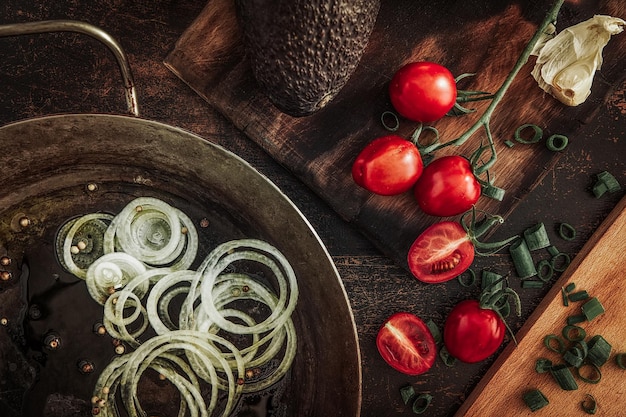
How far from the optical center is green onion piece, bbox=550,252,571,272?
1.40 meters

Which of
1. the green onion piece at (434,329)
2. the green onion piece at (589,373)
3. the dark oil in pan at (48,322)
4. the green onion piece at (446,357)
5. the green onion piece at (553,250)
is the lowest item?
the dark oil in pan at (48,322)

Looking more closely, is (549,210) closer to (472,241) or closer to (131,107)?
(472,241)

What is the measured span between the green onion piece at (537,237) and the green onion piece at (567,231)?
43 millimetres

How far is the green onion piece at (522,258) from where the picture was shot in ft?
4.53

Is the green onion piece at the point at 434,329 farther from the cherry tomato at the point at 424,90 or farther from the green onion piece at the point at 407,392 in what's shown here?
the cherry tomato at the point at 424,90

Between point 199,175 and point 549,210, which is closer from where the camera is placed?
point 199,175

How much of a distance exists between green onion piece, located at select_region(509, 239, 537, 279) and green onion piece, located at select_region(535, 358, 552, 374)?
217mm

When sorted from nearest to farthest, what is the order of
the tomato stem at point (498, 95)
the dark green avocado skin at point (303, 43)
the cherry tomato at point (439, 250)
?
the dark green avocado skin at point (303, 43) < the tomato stem at point (498, 95) < the cherry tomato at point (439, 250)

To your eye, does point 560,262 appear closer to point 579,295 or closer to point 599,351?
point 579,295

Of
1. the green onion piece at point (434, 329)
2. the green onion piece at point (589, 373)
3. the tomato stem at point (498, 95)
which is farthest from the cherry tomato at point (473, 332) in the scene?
the tomato stem at point (498, 95)

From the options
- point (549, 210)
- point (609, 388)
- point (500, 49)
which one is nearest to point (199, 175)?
point (500, 49)

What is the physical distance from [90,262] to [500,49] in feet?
3.59

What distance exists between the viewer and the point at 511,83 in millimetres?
1309

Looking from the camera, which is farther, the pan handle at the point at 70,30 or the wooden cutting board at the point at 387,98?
the wooden cutting board at the point at 387,98
